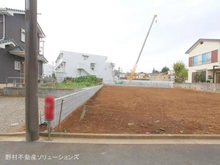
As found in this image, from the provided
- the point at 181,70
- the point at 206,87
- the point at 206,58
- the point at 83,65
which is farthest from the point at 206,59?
the point at 83,65

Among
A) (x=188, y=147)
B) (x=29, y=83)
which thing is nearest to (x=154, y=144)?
(x=188, y=147)

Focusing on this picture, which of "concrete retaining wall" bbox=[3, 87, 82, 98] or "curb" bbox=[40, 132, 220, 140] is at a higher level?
"concrete retaining wall" bbox=[3, 87, 82, 98]

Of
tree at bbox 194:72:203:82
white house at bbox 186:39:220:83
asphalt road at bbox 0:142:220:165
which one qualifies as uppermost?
white house at bbox 186:39:220:83

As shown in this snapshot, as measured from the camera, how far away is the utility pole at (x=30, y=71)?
3314 mm

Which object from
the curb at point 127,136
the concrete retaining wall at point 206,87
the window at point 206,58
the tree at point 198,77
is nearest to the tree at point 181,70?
the tree at point 198,77

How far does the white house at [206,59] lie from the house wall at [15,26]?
24426 millimetres

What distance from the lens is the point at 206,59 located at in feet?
78.8

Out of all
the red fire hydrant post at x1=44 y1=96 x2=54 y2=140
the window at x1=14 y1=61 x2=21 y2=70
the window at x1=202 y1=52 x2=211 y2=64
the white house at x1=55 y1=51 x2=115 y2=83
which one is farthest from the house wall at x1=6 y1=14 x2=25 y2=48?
the window at x1=202 y1=52 x2=211 y2=64

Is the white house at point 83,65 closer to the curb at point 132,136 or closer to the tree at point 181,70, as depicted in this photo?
the tree at point 181,70

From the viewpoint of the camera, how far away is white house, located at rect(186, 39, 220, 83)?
21828 mm

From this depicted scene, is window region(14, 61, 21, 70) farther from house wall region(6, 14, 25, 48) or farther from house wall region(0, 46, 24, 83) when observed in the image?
house wall region(6, 14, 25, 48)

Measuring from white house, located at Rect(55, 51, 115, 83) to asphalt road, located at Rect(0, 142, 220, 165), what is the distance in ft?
107

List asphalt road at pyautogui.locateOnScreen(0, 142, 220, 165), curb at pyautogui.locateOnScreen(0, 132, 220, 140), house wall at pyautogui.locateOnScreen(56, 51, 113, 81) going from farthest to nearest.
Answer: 1. house wall at pyautogui.locateOnScreen(56, 51, 113, 81)
2. curb at pyautogui.locateOnScreen(0, 132, 220, 140)
3. asphalt road at pyautogui.locateOnScreen(0, 142, 220, 165)

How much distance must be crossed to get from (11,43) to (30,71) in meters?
9.69
